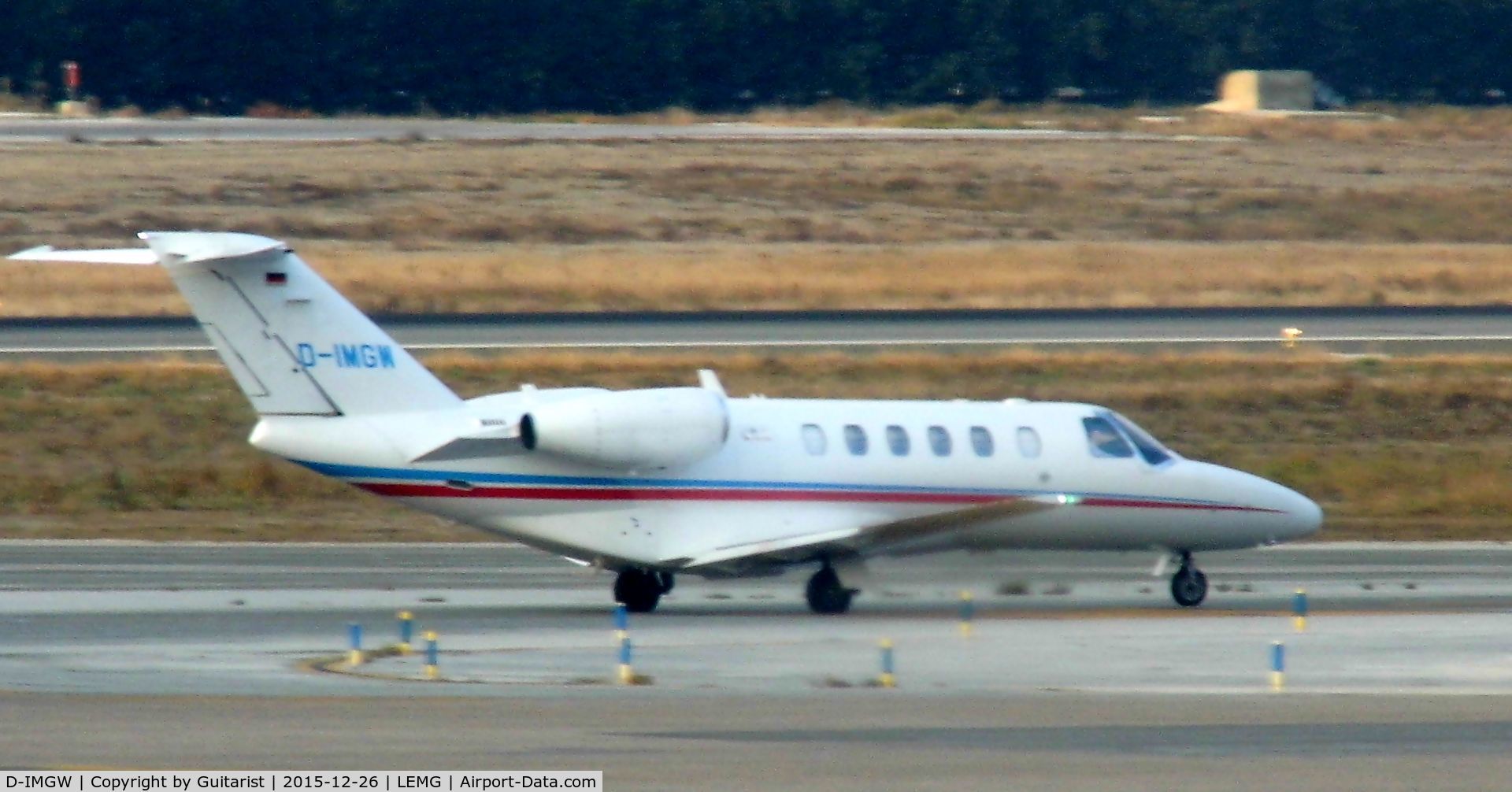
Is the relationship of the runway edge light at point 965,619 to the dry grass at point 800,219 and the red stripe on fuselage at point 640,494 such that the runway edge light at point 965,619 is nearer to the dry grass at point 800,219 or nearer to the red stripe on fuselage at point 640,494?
the red stripe on fuselage at point 640,494

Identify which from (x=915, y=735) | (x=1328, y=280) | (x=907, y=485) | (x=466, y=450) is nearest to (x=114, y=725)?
(x=915, y=735)

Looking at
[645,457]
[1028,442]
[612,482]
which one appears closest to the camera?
[645,457]

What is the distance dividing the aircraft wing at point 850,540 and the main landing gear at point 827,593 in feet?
0.88

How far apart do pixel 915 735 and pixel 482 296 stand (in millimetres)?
38948

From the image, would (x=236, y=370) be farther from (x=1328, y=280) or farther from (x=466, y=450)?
(x=1328, y=280)

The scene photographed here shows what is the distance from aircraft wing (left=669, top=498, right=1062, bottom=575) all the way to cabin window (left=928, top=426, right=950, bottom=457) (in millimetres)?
704

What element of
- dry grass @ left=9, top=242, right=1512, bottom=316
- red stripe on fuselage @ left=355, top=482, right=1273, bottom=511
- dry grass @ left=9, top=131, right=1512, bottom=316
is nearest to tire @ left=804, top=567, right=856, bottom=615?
red stripe on fuselage @ left=355, top=482, right=1273, bottom=511

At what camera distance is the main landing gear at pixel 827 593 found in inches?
927

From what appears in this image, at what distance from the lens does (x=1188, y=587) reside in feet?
81.8

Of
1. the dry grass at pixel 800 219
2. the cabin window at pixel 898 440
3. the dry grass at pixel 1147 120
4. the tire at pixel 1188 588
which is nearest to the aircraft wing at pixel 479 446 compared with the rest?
the cabin window at pixel 898 440

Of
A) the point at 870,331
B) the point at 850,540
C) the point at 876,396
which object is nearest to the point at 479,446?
the point at 850,540

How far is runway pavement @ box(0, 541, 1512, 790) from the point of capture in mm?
13742

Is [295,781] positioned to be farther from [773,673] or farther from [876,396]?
[876,396]

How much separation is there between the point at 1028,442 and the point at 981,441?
586 millimetres
